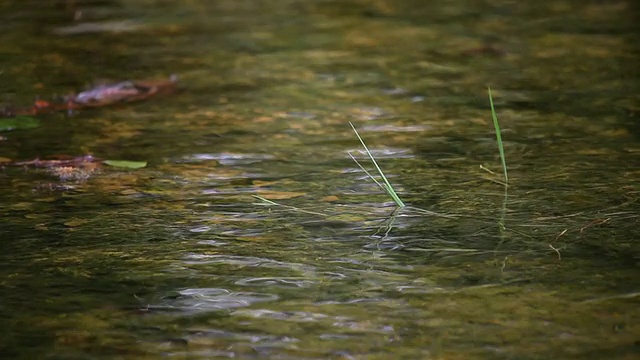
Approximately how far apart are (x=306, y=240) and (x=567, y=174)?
0.72 metres

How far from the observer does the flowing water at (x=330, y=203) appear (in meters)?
1.56

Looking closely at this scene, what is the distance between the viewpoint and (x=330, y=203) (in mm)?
2186

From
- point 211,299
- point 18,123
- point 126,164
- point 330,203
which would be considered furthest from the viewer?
point 18,123

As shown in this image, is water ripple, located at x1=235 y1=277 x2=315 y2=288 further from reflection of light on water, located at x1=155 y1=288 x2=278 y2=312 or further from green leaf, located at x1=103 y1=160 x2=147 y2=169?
green leaf, located at x1=103 y1=160 x2=147 y2=169

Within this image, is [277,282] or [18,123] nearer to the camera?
[277,282]

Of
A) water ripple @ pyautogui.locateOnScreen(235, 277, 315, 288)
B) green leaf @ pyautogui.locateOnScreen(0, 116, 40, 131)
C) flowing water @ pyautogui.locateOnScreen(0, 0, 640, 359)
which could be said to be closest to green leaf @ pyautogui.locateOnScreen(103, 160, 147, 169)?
flowing water @ pyautogui.locateOnScreen(0, 0, 640, 359)

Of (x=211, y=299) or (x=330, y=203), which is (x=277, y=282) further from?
(x=330, y=203)

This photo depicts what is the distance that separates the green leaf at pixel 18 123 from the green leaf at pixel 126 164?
1.66ft

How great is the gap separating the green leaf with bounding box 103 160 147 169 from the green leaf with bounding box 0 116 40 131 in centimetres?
51

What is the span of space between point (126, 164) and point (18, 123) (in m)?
0.60

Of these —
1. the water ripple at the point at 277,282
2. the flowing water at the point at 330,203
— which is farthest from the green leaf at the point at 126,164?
the water ripple at the point at 277,282

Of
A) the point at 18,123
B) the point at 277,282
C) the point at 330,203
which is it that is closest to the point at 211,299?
the point at 277,282

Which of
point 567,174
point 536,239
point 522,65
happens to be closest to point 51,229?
point 536,239

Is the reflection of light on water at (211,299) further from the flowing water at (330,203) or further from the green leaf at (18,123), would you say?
the green leaf at (18,123)
